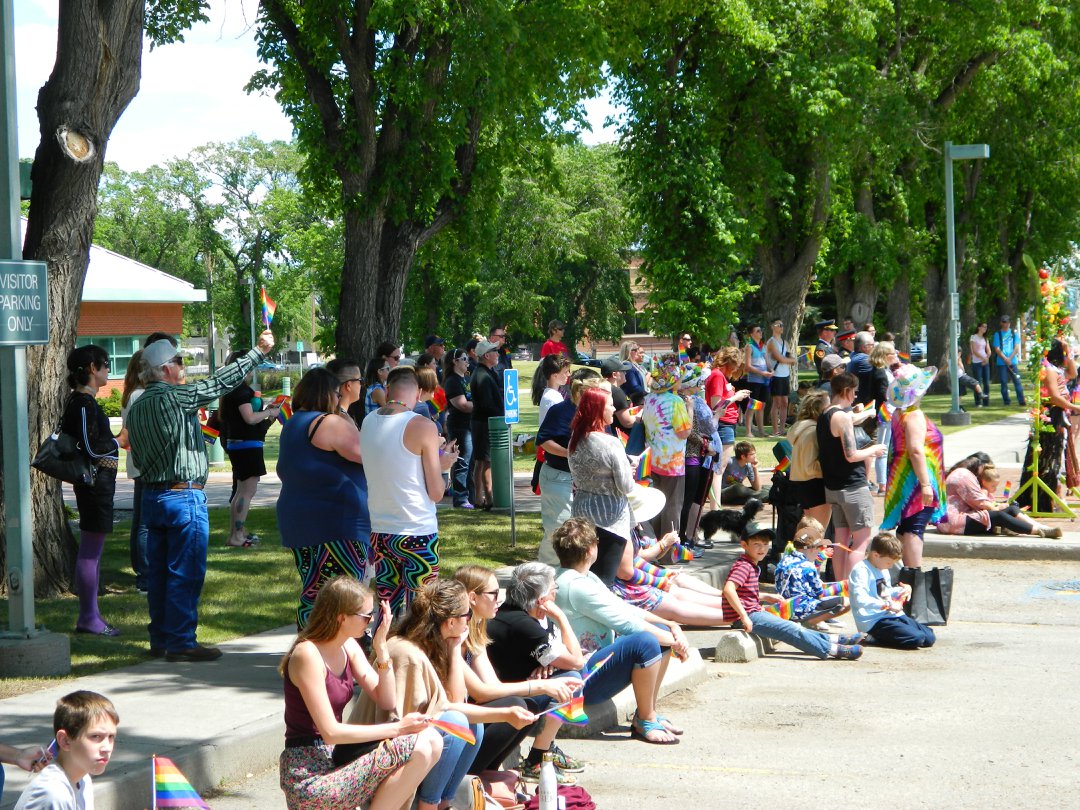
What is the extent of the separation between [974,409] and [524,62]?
640 inches

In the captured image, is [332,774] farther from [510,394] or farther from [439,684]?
[510,394]

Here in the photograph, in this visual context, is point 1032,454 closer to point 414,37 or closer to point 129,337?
point 414,37

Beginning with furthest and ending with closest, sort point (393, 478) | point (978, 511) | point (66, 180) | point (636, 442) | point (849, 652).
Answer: point (978, 511)
point (636, 442)
point (66, 180)
point (849, 652)
point (393, 478)

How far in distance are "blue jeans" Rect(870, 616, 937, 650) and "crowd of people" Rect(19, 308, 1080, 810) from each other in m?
0.02

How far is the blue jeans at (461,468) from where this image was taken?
14.7 m

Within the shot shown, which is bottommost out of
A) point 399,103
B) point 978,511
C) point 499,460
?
point 978,511

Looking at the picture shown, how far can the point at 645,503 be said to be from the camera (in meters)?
9.34

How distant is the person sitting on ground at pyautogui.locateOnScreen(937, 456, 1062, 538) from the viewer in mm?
13391

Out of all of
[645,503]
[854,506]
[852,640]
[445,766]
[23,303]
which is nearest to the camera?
[445,766]

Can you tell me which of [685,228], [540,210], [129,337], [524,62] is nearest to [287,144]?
[540,210]

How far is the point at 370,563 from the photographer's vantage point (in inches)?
303

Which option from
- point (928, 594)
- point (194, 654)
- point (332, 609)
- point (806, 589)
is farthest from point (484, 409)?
point (332, 609)

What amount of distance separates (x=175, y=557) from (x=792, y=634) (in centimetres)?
410

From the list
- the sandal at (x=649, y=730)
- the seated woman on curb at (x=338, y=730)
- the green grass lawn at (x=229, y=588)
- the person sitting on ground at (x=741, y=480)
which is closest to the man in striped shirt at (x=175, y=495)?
the green grass lawn at (x=229, y=588)
